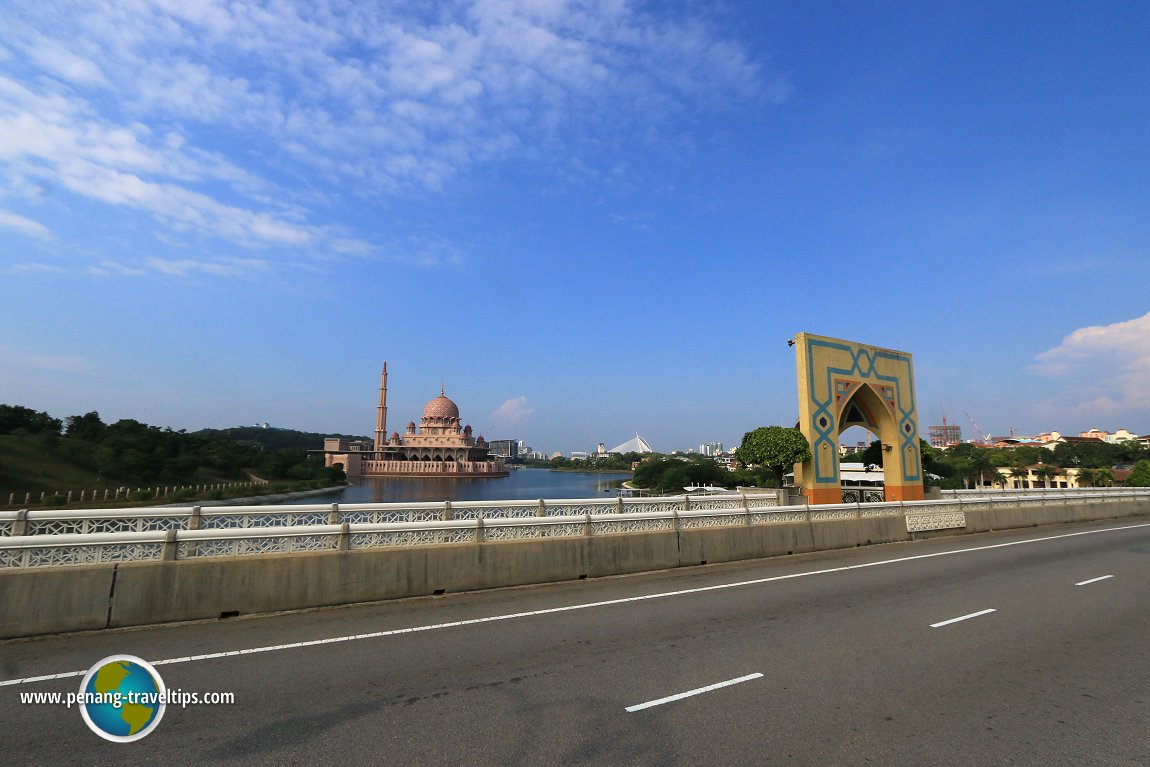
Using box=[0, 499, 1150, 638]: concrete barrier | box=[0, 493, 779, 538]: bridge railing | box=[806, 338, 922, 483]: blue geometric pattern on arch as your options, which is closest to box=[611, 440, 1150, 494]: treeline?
box=[806, 338, 922, 483]: blue geometric pattern on arch

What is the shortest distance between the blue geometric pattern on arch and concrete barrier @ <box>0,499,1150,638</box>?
13742mm

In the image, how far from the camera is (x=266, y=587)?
27.2 feet

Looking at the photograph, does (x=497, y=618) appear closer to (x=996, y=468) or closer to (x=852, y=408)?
(x=852, y=408)

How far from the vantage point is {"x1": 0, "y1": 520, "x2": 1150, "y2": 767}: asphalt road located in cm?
431

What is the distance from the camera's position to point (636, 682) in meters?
5.66

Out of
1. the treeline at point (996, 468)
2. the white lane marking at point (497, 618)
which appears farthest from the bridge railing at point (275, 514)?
the treeline at point (996, 468)

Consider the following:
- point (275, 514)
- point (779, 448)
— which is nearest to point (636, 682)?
point (275, 514)

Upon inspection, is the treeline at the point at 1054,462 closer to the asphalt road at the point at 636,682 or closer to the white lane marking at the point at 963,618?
the white lane marking at the point at 963,618

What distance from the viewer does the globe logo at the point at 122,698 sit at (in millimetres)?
4625

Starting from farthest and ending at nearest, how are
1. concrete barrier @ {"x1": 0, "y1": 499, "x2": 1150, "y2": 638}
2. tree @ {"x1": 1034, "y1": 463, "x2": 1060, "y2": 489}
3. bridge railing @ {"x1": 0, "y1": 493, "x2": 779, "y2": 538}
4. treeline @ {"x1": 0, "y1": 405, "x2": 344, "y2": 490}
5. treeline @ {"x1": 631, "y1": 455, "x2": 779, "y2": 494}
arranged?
tree @ {"x1": 1034, "y1": 463, "x2": 1060, "y2": 489} → treeline @ {"x1": 631, "y1": 455, "x2": 779, "y2": 494} → treeline @ {"x1": 0, "y1": 405, "x2": 344, "y2": 490} → bridge railing @ {"x1": 0, "y1": 493, "x2": 779, "y2": 538} → concrete barrier @ {"x1": 0, "y1": 499, "x2": 1150, "y2": 638}

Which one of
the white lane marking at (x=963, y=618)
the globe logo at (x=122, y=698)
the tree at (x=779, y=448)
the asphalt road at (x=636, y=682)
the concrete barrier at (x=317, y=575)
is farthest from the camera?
the tree at (x=779, y=448)

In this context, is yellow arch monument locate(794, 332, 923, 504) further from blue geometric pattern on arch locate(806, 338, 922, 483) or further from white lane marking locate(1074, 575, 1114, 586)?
white lane marking locate(1074, 575, 1114, 586)

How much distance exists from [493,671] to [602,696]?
1.25 meters

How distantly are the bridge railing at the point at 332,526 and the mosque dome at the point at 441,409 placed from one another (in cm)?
12071
